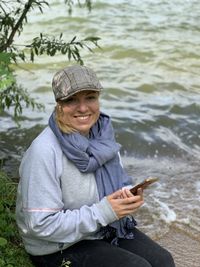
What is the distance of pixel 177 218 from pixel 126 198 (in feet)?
7.79

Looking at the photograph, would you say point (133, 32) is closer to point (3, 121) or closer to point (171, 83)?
point (171, 83)

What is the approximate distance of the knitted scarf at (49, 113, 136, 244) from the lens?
3.21 meters

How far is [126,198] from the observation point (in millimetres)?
3174

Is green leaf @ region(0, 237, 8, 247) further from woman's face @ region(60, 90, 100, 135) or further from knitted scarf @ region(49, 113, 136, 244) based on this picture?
woman's face @ region(60, 90, 100, 135)

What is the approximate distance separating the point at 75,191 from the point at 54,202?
18cm

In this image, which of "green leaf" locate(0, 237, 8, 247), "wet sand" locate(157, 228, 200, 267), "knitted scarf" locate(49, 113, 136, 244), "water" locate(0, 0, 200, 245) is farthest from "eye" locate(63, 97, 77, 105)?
"water" locate(0, 0, 200, 245)

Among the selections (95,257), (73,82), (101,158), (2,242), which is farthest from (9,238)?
(73,82)

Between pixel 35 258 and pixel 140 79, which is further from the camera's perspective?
pixel 140 79

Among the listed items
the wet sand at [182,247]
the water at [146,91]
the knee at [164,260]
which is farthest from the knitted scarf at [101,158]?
the water at [146,91]

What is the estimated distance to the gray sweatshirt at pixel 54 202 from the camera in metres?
3.10

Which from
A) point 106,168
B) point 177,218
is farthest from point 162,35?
point 106,168

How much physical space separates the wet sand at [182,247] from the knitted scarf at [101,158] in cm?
118

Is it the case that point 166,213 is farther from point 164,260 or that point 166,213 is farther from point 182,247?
point 164,260

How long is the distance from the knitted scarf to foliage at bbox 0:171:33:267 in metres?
0.61
